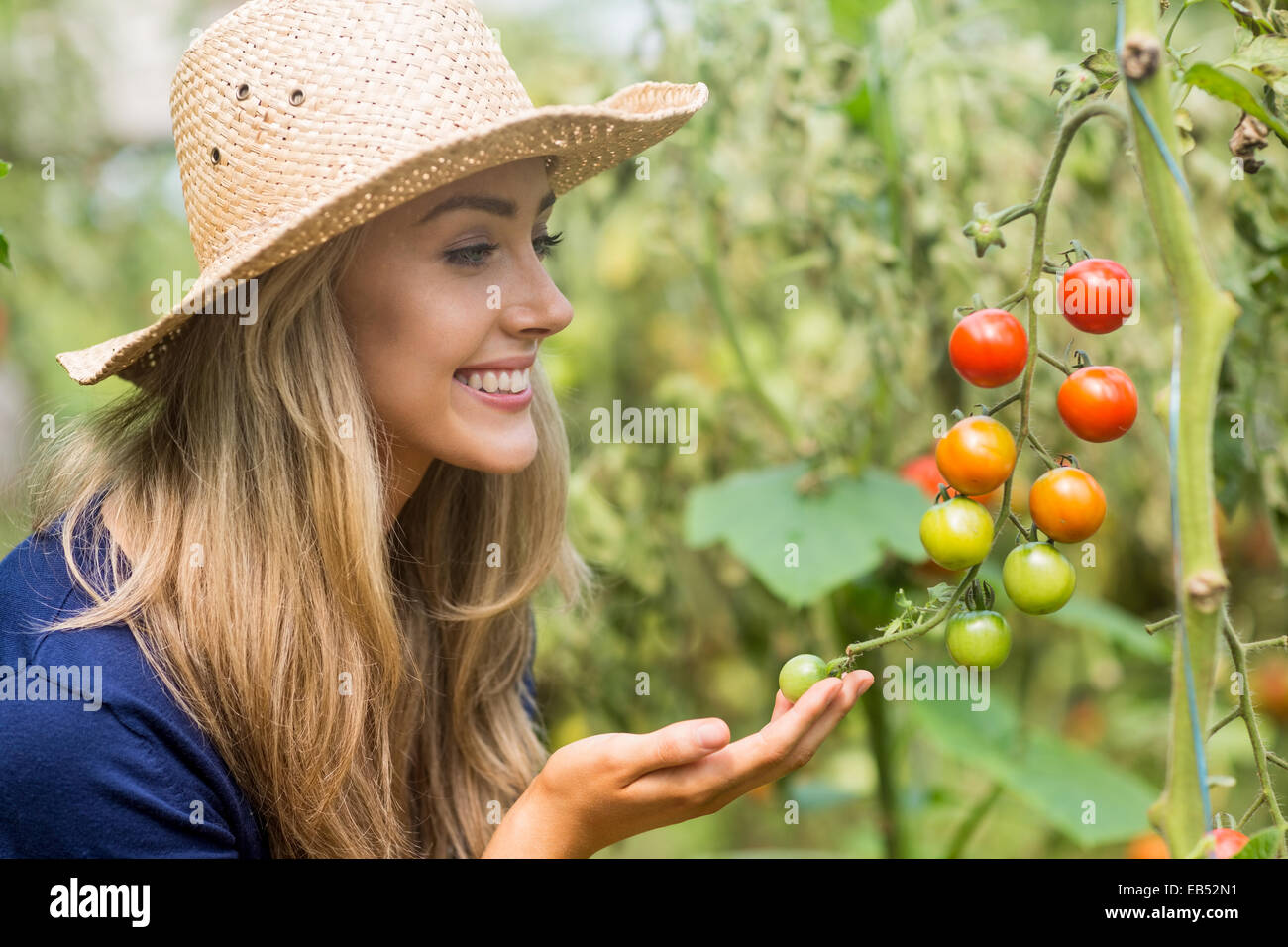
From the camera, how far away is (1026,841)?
204 cm

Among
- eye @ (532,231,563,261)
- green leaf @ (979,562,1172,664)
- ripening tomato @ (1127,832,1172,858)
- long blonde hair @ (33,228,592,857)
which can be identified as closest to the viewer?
long blonde hair @ (33,228,592,857)

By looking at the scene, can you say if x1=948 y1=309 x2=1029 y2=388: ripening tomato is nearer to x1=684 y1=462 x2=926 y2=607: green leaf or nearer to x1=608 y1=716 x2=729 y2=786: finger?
x1=608 y1=716 x2=729 y2=786: finger

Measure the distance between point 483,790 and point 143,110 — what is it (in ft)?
5.95

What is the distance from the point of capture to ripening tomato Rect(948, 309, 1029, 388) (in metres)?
0.66

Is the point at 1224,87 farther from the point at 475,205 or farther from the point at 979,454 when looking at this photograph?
the point at 475,205

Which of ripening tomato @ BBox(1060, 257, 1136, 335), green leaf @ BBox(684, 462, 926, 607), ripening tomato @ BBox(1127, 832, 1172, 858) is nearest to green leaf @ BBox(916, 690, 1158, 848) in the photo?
ripening tomato @ BBox(1127, 832, 1172, 858)

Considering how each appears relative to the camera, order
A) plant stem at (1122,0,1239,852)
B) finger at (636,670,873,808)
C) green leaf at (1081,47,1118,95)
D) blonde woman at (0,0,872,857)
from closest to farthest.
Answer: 1. plant stem at (1122,0,1239,852)
2. green leaf at (1081,47,1118,95)
3. finger at (636,670,873,808)
4. blonde woman at (0,0,872,857)

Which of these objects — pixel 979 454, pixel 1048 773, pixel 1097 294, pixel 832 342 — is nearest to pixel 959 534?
pixel 979 454

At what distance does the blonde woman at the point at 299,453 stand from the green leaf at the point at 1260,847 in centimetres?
28

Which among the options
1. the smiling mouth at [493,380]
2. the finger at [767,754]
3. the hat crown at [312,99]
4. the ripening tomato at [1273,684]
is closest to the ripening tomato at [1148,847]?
the ripening tomato at [1273,684]

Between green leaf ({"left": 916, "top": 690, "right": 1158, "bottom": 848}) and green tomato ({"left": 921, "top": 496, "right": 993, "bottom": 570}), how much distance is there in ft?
2.65

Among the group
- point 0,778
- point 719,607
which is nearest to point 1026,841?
point 719,607

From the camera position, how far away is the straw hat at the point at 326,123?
32.9 inches

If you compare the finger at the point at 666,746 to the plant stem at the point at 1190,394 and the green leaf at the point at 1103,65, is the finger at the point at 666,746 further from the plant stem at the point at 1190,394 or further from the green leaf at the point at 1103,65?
A: the green leaf at the point at 1103,65
